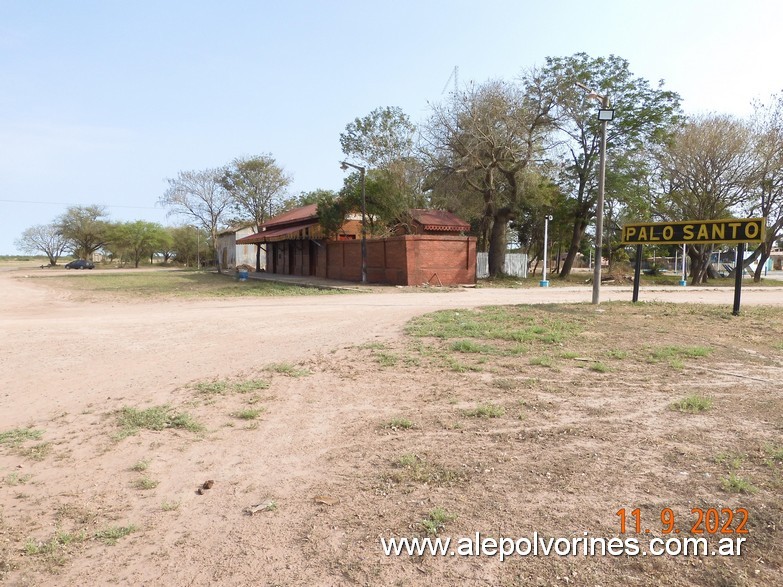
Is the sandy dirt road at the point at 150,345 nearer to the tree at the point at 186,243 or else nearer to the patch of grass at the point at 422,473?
the patch of grass at the point at 422,473

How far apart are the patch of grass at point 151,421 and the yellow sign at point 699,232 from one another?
44.4 feet

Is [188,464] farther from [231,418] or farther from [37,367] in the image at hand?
[37,367]

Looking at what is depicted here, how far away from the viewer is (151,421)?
17.8 feet

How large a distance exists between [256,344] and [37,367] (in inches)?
126

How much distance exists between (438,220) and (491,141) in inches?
265

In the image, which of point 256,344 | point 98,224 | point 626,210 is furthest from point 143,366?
point 98,224

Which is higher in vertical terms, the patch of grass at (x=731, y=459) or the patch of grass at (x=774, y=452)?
the patch of grass at (x=774, y=452)

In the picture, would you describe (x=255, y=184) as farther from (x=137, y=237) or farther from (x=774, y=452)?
(x=774, y=452)

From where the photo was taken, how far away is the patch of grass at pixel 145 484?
406 centimetres

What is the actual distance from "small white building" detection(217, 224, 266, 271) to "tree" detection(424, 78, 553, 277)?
28.7 metres

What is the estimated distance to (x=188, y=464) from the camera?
447 cm

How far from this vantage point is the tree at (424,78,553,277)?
28125 mm

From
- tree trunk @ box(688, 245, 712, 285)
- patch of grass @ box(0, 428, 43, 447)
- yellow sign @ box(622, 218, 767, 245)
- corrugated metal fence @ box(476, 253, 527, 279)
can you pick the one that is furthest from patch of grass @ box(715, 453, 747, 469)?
tree trunk @ box(688, 245, 712, 285)

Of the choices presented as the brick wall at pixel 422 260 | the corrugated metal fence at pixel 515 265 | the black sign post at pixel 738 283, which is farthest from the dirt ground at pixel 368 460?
the corrugated metal fence at pixel 515 265
